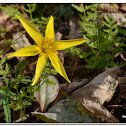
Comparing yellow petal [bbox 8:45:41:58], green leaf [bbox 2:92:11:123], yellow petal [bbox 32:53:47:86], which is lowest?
green leaf [bbox 2:92:11:123]

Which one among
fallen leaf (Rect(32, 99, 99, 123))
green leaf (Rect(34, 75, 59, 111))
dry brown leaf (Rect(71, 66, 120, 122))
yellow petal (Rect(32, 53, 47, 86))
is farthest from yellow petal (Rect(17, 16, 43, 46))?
dry brown leaf (Rect(71, 66, 120, 122))

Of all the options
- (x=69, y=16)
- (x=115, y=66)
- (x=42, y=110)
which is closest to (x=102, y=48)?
(x=115, y=66)

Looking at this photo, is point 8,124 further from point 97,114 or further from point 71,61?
point 71,61

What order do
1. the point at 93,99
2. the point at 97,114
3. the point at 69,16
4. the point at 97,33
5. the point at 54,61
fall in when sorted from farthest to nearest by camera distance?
the point at 69,16
the point at 97,33
the point at 93,99
the point at 97,114
the point at 54,61

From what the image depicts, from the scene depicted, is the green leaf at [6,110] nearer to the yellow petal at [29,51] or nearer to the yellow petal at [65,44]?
the yellow petal at [29,51]

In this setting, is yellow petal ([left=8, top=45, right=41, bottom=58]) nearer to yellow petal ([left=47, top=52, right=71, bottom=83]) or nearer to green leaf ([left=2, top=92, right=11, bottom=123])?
yellow petal ([left=47, top=52, right=71, bottom=83])

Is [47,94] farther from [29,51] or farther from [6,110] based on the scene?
[29,51]

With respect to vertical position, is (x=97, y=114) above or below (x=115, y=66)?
below
